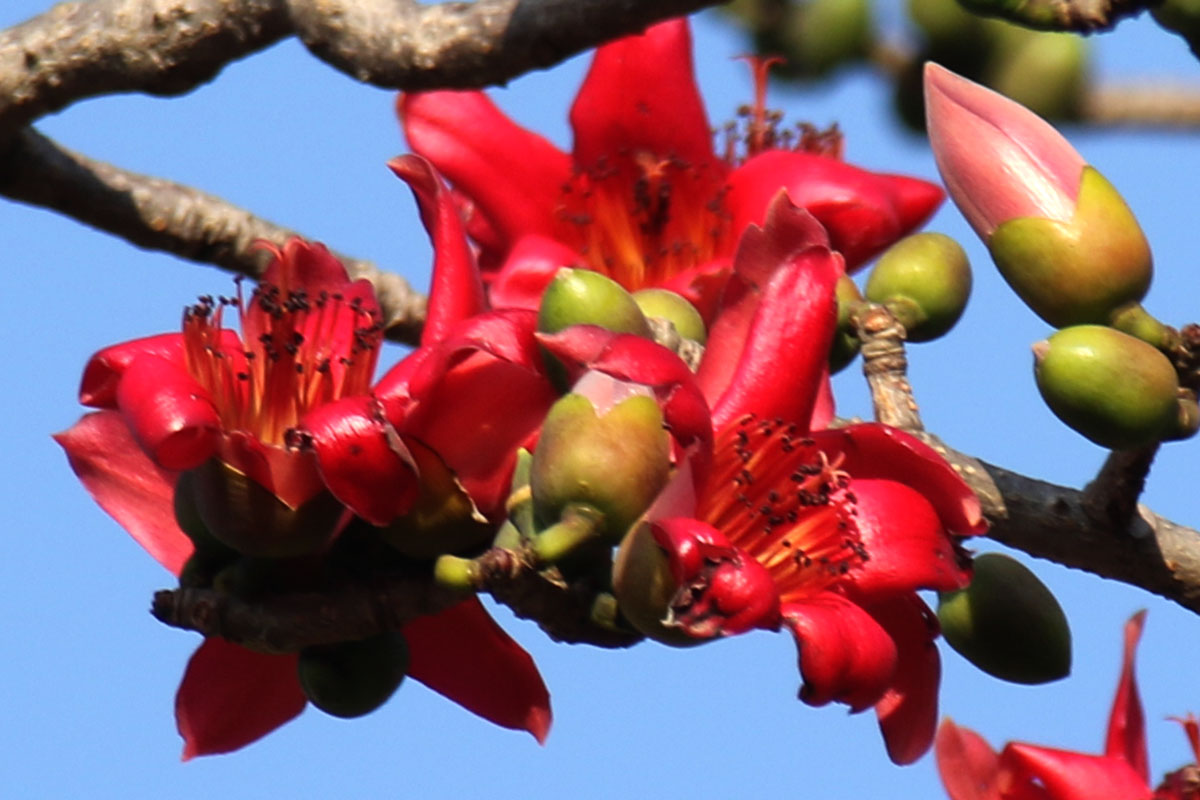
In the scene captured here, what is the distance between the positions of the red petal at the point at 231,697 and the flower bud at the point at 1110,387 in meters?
0.67

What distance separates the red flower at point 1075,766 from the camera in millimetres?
1771

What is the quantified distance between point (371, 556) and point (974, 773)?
0.69 m

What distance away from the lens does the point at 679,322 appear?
66.6 inches

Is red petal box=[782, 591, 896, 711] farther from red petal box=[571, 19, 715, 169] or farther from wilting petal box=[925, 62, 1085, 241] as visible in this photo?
red petal box=[571, 19, 715, 169]

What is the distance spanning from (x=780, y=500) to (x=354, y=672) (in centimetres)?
36

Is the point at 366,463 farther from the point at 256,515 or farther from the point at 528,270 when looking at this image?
the point at 528,270

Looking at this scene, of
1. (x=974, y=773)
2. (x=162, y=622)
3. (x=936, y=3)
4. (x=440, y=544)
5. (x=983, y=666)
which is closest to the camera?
(x=440, y=544)

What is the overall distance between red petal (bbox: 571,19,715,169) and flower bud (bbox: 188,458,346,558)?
3.38 ft

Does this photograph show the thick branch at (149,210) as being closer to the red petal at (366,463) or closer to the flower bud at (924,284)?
the flower bud at (924,284)

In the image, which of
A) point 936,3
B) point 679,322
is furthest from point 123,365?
point 936,3

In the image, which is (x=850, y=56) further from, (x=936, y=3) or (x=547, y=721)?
(x=547, y=721)

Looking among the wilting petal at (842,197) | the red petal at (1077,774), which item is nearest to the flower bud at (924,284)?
the wilting petal at (842,197)

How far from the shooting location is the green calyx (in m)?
1.56

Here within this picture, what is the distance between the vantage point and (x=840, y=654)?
1286mm
